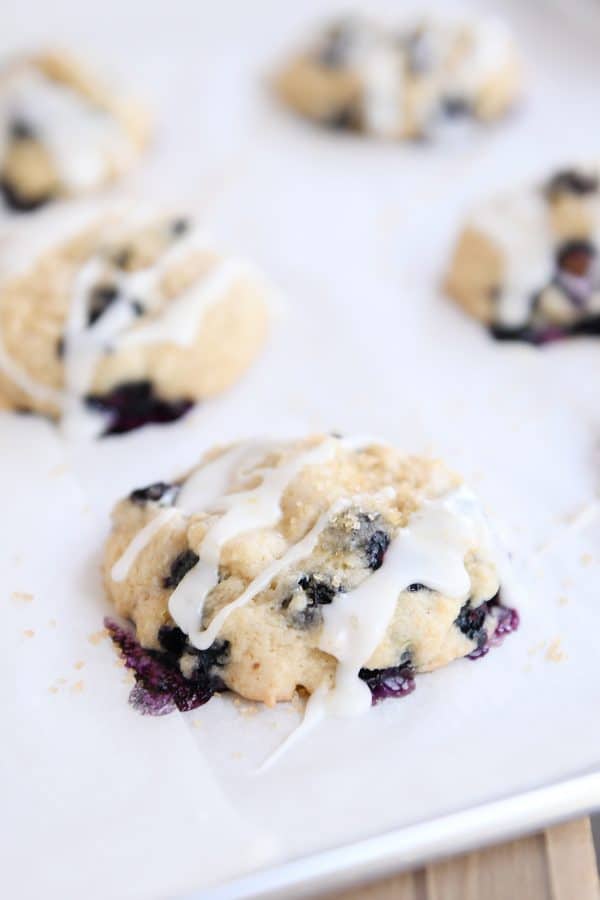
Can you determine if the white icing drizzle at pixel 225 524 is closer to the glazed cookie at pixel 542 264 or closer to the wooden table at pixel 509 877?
the wooden table at pixel 509 877

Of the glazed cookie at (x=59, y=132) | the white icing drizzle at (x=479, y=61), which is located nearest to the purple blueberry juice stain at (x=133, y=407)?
the glazed cookie at (x=59, y=132)

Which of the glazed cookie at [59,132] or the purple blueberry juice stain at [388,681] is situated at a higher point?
the glazed cookie at [59,132]

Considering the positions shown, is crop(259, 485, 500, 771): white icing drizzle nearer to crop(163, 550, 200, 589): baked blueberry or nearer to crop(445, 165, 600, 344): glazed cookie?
crop(163, 550, 200, 589): baked blueberry

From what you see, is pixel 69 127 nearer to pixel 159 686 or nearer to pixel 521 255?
pixel 521 255

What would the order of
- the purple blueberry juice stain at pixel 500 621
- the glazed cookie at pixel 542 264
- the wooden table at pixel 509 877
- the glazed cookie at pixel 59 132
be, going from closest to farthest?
the wooden table at pixel 509 877
the purple blueberry juice stain at pixel 500 621
the glazed cookie at pixel 542 264
the glazed cookie at pixel 59 132

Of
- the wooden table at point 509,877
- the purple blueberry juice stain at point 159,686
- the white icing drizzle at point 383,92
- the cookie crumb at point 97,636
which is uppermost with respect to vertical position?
the white icing drizzle at point 383,92

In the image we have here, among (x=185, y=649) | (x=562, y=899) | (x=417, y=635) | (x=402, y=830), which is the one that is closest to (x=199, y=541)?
(x=185, y=649)

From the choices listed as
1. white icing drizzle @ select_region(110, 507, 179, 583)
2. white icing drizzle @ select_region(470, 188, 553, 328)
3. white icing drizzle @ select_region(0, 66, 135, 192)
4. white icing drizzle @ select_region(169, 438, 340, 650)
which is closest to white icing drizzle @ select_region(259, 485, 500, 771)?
white icing drizzle @ select_region(169, 438, 340, 650)

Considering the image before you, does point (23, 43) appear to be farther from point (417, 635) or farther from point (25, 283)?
point (417, 635)
